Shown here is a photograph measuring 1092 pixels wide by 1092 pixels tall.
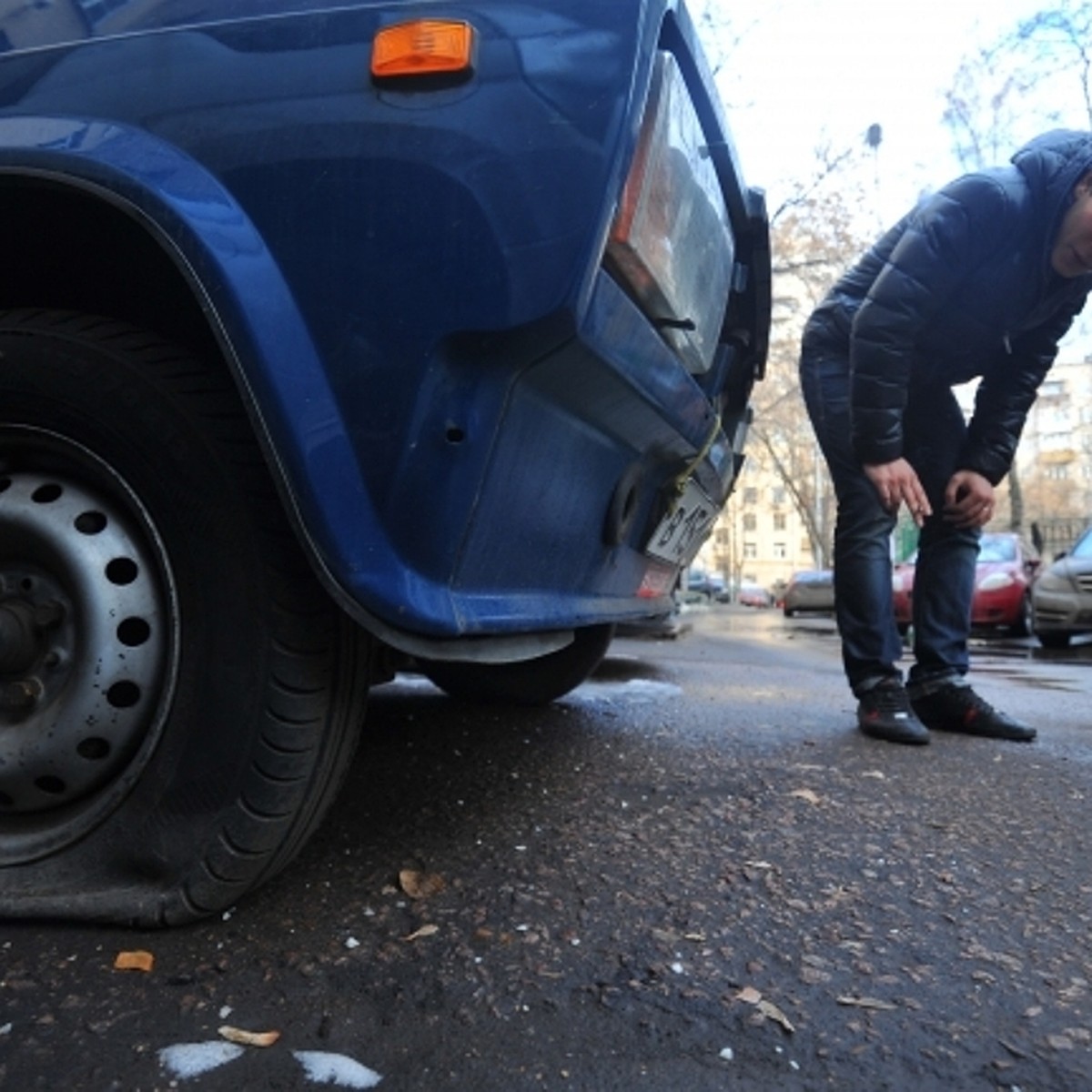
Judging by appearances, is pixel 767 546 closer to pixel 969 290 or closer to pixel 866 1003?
pixel 969 290

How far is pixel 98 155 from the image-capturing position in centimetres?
128

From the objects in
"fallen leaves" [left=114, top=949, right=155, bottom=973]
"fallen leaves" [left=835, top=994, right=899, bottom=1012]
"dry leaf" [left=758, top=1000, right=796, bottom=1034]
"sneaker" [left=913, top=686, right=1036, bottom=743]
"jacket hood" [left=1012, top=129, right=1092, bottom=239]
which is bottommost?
"fallen leaves" [left=114, top=949, right=155, bottom=973]

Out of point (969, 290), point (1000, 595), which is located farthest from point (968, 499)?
point (1000, 595)

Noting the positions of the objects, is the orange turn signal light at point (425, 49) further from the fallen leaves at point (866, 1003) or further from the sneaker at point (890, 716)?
the sneaker at point (890, 716)

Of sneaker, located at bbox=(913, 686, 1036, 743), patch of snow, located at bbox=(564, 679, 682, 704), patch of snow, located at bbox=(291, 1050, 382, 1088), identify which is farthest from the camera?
patch of snow, located at bbox=(564, 679, 682, 704)

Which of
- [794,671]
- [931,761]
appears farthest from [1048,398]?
[931,761]

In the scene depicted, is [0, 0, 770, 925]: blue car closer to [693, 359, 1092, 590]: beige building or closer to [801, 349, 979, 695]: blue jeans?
[801, 349, 979, 695]: blue jeans

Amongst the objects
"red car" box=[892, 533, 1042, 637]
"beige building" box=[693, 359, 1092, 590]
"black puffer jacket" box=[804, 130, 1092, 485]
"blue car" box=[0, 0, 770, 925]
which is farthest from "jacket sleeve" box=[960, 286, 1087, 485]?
"beige building" box=[693, 359, 1092, 590]

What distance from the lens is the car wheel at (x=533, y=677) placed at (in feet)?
9.48

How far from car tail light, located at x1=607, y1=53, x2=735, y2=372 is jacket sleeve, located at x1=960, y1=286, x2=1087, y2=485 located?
1339mm

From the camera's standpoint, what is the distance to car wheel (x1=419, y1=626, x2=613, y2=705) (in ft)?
9.48

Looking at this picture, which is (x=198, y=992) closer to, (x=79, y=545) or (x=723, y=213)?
(x=79, y=545)

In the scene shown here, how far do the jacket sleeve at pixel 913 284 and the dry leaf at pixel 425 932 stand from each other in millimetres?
1884

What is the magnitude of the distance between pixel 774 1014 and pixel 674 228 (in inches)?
48.3
